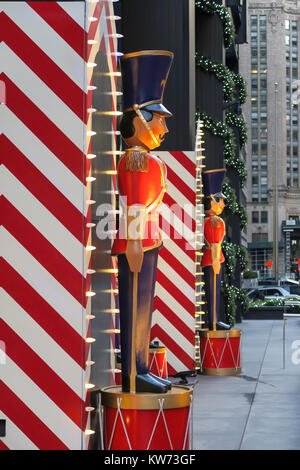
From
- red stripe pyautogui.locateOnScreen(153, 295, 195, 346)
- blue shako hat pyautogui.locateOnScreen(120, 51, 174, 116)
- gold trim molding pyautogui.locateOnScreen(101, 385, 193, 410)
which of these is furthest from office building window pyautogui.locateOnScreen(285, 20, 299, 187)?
gold trim molding pyautogui.locateOnScreen(101, 385, 193, 410)

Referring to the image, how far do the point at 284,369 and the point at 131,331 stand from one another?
28.6ft

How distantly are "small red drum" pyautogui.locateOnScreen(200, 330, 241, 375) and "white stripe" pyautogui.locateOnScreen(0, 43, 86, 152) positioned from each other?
8270 millimetres

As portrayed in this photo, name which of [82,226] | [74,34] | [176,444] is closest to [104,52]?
[74,34]

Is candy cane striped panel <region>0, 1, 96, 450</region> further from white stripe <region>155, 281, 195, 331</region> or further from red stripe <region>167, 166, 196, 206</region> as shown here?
red stripe <region>167, 166, 196, 206</region>

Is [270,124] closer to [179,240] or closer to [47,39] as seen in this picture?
[179,240]

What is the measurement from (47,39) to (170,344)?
25.5 feet

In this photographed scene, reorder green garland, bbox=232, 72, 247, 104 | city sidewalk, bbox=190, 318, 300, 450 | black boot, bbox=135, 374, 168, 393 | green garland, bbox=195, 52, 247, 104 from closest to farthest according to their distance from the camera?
black boot, bbox=135, 374, 168, 393
city sidewalk, bbox=190, 318, 300, 450
green garland, bbox=195, 52, 247, 104
green garland, bbox=232, 72, 247, 104

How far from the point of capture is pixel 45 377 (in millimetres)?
4895

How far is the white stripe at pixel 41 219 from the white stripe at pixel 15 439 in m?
1.03

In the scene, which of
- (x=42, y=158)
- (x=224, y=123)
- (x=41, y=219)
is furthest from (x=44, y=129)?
(x=224, y=123)

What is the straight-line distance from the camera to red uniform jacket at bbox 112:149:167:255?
564 centimetres

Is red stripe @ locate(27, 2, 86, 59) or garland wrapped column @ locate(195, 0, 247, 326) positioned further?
garland wrapped column @ locate(195, 0, 247, 326)
